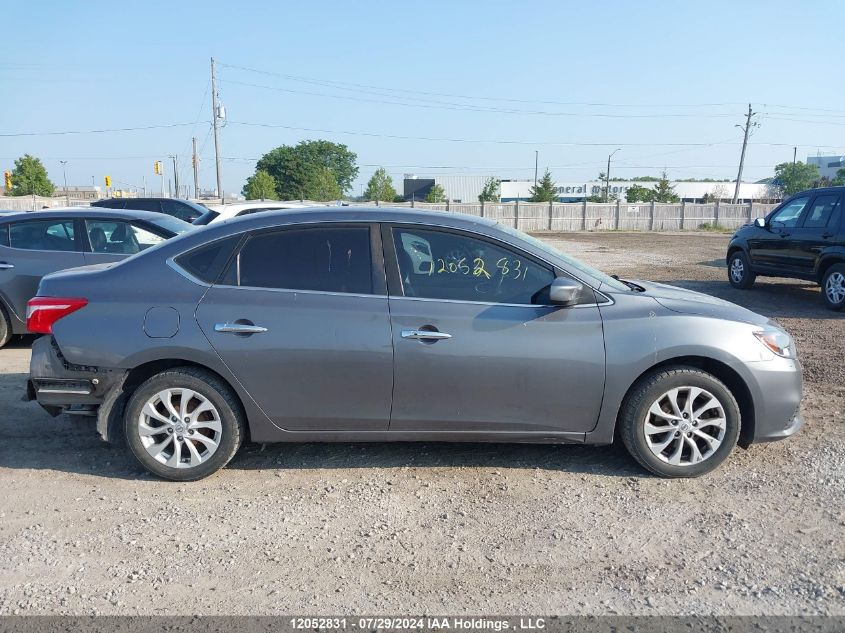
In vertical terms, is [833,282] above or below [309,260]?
below

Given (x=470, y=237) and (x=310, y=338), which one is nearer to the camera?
(x=310, y=338)

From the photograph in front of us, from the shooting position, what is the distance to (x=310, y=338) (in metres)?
4.32

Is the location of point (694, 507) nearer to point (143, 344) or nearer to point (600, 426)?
point (600, 426)

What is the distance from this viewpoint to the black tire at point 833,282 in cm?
1057

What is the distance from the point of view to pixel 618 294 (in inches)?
178

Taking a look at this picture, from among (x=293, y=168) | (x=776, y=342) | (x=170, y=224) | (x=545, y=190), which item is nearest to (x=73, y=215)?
(x=170, y=224)

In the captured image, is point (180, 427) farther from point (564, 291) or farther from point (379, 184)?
point (379, 184)

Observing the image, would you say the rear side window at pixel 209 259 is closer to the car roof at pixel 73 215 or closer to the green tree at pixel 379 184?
the car roof at pixel 73 215

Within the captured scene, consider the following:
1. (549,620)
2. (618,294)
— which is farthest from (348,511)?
(618,294)

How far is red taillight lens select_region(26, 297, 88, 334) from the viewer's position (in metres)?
4.49

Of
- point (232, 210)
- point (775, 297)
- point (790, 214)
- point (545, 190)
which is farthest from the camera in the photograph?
point (545, 190)

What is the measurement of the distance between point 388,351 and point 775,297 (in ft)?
33.3

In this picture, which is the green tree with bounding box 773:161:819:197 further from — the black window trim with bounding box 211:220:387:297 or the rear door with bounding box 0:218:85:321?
the black window trim with bounding box 211:220:387:297

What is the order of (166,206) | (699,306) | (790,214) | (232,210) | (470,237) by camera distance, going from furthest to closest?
(166,206)
(232,210)
(790,214)
(699,306)
(470,237)
